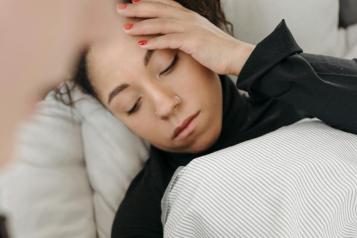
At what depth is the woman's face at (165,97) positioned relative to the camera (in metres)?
0.75

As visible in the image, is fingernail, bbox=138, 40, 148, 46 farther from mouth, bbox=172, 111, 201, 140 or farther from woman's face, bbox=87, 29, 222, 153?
mouth, bbox=172, 111, 201, 140

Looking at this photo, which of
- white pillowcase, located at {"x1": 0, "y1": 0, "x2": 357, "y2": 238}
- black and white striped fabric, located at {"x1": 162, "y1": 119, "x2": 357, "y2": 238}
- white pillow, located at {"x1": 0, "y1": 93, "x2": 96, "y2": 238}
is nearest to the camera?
white pillow, located at {"x1": 0, "y1": 93, "x2": 96, "y2": 238}

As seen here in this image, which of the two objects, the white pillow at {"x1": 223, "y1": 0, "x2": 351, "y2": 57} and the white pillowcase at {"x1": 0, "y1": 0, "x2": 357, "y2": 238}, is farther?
the white pillow at {"x1": 223, "y1": 0, "x2": 351, "y2": 57}

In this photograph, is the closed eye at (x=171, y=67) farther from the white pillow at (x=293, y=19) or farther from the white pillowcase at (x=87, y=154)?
the white pillow at (x=293, y=19)

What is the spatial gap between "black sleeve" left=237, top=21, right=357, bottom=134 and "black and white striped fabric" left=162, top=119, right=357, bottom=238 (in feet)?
0.36

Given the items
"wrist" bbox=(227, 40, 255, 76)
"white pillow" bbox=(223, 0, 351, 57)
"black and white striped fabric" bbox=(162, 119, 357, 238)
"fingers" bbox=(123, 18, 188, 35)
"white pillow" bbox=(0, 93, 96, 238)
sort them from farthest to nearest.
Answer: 1. "white pillow" bbox=(223, 0, 351, 57)
2. "wrist" bbox=(227, 40, 255, 76)
3. "fingers" bbox=(123, 18, 188, 35)
4. "black and white striped fabric" bbox=(162, 119, 357, 238)
5. "white pillow" bbox=(0, 93, 96, 238)

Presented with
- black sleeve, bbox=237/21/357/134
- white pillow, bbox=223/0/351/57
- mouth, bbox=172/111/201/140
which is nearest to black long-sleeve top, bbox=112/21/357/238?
black sleeve, bbox=237/21/357/134

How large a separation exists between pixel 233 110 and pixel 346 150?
1.09ft

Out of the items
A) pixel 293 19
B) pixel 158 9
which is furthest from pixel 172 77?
pixel 293 19

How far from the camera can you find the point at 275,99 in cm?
85

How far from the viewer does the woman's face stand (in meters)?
0.75

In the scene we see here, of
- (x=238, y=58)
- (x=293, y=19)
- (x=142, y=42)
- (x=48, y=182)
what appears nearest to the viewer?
(x=48, y=182)

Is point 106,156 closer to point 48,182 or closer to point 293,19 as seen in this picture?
point 48,182

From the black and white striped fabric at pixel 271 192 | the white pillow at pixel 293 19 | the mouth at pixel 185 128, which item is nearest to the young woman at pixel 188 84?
→ the mouth at pixel 185 128
